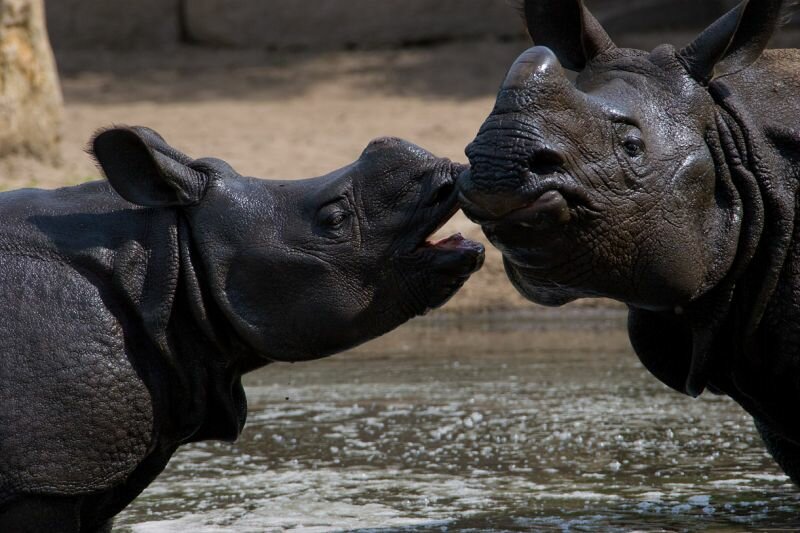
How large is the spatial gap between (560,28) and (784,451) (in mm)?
1560

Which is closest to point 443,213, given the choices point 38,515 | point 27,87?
point 38,515

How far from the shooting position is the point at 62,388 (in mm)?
4723

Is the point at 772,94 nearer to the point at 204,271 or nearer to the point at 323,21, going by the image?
the point at 204,271

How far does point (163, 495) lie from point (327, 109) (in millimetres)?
9883

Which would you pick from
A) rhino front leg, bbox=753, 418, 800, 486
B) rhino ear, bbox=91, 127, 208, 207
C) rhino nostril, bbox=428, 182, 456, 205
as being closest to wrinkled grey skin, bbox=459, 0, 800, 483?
rhino front leg, bbox=753, 418, 800, 486

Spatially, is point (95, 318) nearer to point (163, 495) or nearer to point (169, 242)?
point (169, 242)

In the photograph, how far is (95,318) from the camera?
485 centimetres

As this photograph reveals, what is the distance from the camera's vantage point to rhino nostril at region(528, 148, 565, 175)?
4.05 meters

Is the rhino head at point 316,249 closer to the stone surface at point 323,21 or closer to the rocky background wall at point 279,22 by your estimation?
the rocky background wall at point 279,22

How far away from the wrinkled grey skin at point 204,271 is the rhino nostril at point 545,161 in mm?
834

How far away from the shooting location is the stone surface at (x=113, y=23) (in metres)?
19.3

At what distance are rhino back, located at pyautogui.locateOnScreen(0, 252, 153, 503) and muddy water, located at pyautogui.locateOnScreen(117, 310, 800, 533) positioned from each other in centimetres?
114

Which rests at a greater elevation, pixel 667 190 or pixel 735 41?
pixel 735 41

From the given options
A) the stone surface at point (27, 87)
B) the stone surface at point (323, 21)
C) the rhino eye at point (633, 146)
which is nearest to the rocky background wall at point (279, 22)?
the stone surface at point (323, 21)
